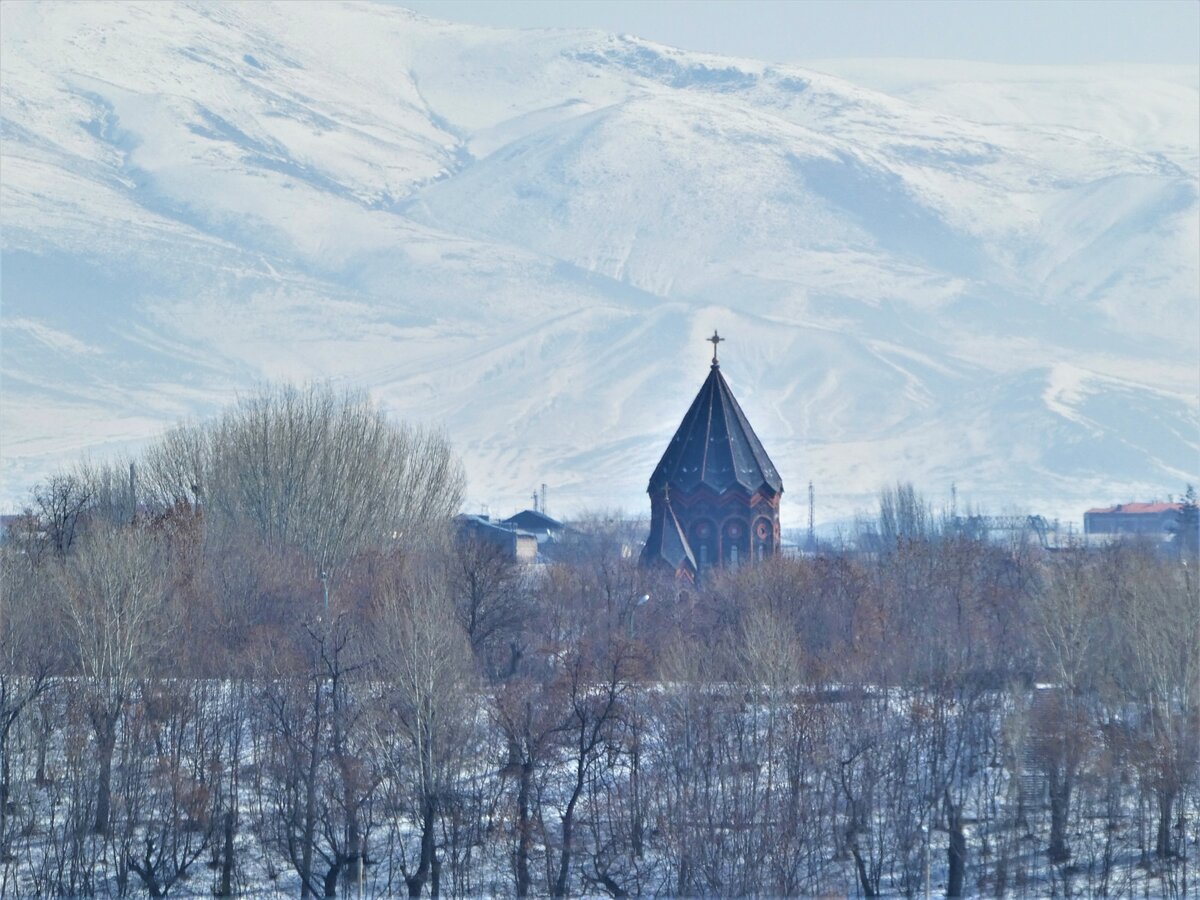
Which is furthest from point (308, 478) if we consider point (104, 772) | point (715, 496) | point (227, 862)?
point (227, 862)

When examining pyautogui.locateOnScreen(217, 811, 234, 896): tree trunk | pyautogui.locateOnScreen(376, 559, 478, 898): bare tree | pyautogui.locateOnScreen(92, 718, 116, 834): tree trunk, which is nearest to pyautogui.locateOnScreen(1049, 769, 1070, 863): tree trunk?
pyautogui.locateOnScreen(376, 559, 478, 898): bare tree

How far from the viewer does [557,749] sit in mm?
46781

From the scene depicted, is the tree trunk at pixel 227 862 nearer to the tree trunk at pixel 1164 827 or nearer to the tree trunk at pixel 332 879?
the tree trunk at pixel 332 879

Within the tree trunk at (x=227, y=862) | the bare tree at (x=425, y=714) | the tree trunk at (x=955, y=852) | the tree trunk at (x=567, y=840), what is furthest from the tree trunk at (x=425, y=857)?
the tree trunk at (x=955, y=852)

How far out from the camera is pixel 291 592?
190 ft

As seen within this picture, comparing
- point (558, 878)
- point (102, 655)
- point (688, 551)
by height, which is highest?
point (688, 551)

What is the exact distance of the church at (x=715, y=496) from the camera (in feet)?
267

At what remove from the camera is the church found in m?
81.4

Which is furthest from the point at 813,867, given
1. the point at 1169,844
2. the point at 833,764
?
the point at 1169,844

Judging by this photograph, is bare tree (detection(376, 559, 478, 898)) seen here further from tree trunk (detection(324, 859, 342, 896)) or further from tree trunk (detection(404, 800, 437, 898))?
tree trunk (detection(324, 859, 342, 896))

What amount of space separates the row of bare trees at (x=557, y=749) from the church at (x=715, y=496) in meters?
23.3

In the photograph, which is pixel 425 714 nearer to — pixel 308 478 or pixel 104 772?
pixel 104 772

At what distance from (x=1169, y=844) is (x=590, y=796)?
35.8ft

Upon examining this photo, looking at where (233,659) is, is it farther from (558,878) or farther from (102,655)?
(558,878)
